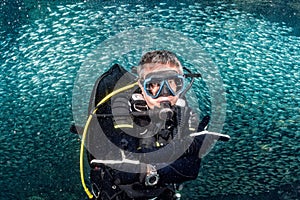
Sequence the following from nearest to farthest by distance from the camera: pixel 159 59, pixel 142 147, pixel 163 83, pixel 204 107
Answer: pixel 142 147 < pixel 163 83 < pixel 159 59 < pixel 204 107

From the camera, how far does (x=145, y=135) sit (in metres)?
2.23

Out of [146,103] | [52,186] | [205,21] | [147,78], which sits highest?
[147,78]

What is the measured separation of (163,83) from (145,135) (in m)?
0.38

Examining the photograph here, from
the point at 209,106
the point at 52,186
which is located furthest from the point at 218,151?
the point at 52,186

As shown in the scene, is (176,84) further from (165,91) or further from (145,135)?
(145,135)

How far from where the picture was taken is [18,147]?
36.0ft

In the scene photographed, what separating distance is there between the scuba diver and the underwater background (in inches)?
304

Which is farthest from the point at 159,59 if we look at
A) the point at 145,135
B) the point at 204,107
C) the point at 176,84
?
the point at 204,107

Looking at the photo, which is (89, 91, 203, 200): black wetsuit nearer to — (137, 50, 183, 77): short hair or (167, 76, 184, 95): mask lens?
(167, 76, 184, 95): mask lens

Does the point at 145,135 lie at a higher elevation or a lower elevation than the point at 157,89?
lower

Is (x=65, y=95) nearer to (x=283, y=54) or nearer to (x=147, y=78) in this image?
(x=283, y=54)

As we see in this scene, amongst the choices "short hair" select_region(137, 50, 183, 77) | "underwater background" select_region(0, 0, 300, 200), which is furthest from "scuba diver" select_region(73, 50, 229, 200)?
"underwater background" select_region(0, 0, 300, 200)

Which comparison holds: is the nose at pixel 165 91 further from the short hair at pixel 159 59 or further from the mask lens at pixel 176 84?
the short hair at pixel 159 59

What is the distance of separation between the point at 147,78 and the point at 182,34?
13.1 metres
